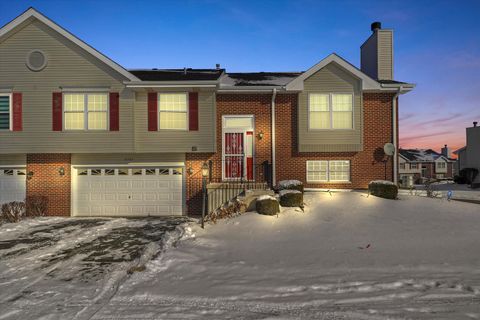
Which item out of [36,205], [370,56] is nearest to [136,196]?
[36,205]

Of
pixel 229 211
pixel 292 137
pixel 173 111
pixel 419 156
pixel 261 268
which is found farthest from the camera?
pixel 419 156

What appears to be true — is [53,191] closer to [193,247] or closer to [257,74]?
[193,247]

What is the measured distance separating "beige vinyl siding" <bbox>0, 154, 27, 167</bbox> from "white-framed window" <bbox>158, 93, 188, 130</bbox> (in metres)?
6.67

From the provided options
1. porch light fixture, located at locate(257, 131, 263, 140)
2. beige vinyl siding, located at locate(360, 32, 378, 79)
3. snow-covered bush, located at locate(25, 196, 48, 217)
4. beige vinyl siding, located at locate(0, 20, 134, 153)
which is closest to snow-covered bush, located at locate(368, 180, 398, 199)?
porch light fixture, located at locate(257, 131, 263, 140)

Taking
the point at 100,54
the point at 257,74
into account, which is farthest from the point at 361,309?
the point at 257,74

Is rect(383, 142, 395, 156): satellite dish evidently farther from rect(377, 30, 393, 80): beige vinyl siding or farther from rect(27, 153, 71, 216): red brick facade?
rect(27, 153, 71, 216): red brick facade

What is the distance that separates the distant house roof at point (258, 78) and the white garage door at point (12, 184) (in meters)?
10.6

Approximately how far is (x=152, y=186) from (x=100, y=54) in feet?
20.7

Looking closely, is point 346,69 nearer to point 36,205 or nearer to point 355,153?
point 355,153

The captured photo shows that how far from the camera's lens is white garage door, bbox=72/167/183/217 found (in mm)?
12180

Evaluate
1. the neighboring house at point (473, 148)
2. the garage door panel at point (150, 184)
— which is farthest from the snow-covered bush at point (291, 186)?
the neighboring house at point (473, 148)

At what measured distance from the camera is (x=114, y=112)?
11.6 m

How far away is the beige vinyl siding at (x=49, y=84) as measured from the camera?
11422 millimetres

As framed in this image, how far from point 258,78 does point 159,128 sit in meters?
6.27
